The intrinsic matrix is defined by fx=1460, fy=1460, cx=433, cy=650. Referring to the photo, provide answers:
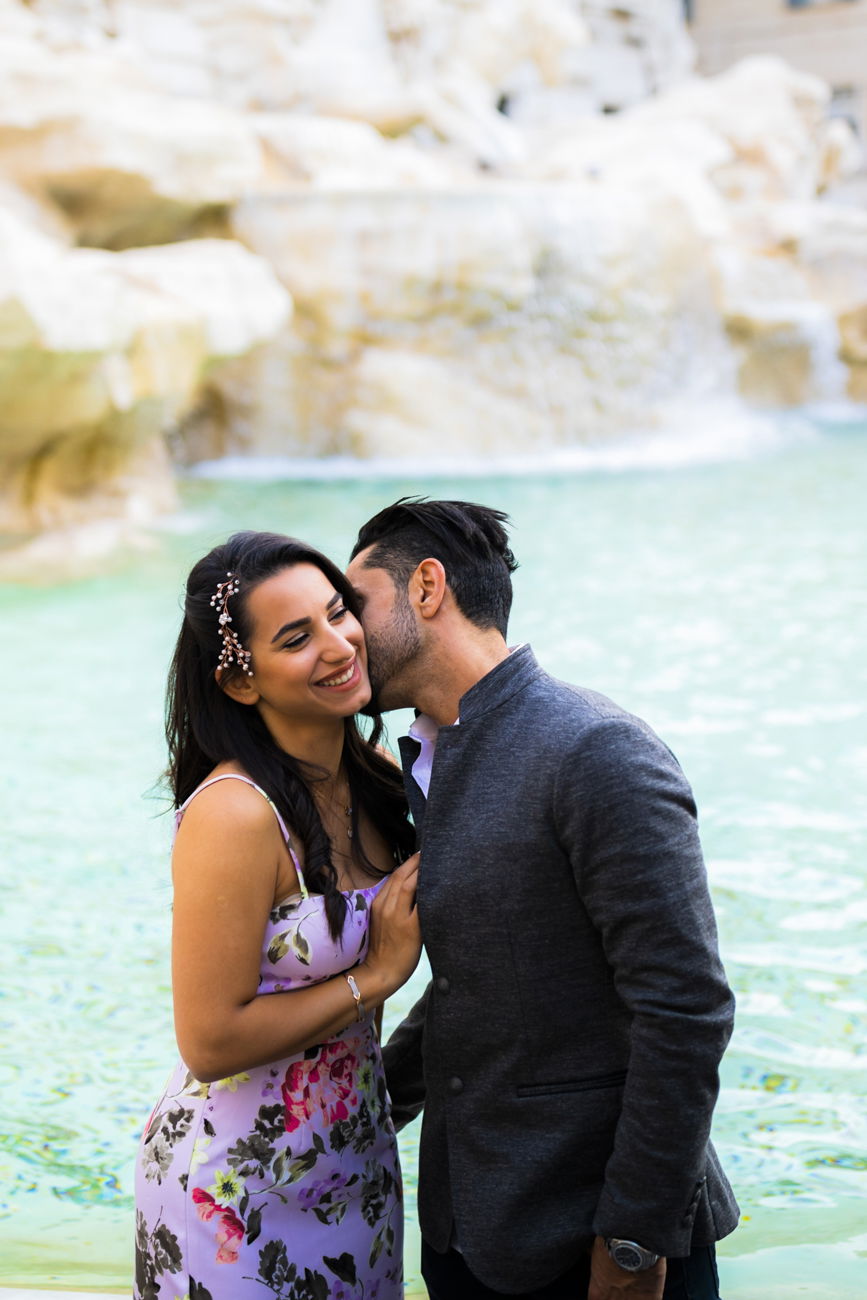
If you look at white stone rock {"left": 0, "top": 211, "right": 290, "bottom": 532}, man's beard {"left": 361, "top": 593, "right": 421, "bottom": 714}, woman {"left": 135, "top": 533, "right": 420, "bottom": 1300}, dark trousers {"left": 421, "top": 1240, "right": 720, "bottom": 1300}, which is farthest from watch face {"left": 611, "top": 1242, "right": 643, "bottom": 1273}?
white stone rock {"left": 0, "top": 211, "right": 290, "bottom": 532}

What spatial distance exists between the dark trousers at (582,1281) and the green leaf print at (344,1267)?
0.36 feet

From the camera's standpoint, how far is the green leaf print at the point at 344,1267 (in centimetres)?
177

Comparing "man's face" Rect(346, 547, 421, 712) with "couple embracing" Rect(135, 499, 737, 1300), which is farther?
"man's face" Rect(346, 547, 421, 712)

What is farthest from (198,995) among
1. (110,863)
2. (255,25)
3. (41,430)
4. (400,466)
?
(255,25)

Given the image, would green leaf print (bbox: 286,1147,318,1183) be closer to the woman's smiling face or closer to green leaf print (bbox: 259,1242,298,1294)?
green leaf print (bbox: 259,1242,298,1294)

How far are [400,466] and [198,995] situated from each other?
11.7m

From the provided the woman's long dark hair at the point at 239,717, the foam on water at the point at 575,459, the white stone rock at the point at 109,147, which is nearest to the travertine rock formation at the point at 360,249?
the white stone rock at the point at 109,147

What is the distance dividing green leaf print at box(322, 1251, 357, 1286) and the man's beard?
67 centimetres

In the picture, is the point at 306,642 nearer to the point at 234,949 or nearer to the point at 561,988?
the point at 234,949

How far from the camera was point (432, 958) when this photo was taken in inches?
66.8

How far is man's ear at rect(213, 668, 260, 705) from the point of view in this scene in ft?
5.94

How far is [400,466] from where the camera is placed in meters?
13.2

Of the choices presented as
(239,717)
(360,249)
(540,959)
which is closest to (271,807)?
(239,717)

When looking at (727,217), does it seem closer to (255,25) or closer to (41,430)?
(255,25)
